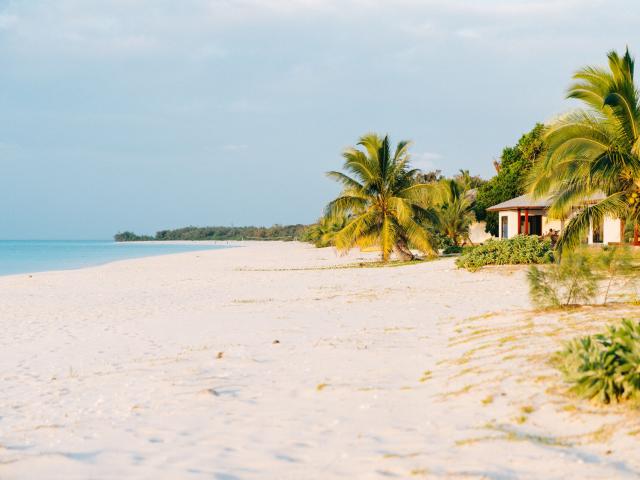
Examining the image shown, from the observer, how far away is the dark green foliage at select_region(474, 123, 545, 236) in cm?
3366

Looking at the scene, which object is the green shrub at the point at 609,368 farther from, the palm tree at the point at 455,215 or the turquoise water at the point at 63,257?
the turquoise water at the point at 63,257

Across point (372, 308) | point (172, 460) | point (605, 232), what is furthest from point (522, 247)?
point (172, 460)

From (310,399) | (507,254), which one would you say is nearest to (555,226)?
(507,254)

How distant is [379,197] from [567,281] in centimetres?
1729

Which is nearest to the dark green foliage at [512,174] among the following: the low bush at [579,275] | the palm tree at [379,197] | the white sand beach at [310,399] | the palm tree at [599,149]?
the palm tree at [379,197]

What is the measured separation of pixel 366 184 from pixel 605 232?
438 inches

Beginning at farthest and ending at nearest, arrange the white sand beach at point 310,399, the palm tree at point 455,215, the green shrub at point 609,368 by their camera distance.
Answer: the palm tree at point 455,215 → the green shrub at point 609,368 → the white sand beach at point 310,399

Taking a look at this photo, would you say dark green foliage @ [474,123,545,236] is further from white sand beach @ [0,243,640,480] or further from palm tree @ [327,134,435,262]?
white sand beach @ [0,243,640,480]

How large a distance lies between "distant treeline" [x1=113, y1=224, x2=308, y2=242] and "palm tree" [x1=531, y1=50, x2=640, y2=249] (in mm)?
92066

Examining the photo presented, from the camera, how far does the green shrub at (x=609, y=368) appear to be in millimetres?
4422

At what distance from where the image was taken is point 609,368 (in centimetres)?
453

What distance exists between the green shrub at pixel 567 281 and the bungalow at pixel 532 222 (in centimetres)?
1844

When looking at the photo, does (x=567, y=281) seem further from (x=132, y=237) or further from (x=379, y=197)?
(x=132, y=237)

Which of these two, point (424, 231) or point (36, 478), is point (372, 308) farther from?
point (424, 231)
